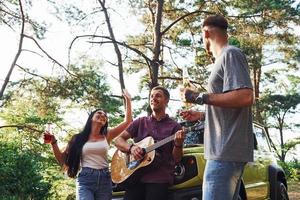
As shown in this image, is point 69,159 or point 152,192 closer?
point 152,192

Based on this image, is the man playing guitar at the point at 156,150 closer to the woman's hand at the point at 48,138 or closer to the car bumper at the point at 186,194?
the car bumper at the point at 186,194

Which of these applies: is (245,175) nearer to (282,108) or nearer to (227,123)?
(227,123)

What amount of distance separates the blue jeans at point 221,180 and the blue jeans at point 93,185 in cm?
258

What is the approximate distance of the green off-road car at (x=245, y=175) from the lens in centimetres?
511

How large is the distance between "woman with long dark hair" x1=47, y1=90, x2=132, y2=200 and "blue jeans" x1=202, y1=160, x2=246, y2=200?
2591 millimetres

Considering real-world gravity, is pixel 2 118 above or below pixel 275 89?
below

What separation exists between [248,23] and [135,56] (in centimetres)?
535

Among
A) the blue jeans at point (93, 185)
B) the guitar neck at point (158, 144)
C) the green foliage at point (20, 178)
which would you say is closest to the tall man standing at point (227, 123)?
the guitar neck at point (158, 144)

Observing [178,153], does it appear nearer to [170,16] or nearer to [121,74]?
[121,74]

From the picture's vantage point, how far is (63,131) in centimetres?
1855

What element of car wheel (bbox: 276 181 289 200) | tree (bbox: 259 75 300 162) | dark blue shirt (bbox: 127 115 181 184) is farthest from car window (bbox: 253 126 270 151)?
tree (bbox: 259 75 300 162)

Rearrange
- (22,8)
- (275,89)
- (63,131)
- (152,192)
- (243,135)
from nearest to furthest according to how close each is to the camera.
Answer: (243,135)
(152,192)
(22,8)
(63,131)
(275,89)

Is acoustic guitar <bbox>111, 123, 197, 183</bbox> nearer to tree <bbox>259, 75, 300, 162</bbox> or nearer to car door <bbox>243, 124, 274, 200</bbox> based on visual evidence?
car door <bbox>243, 124, 274, 200</bbox>

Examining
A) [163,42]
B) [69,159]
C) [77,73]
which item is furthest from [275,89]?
[69,159]
